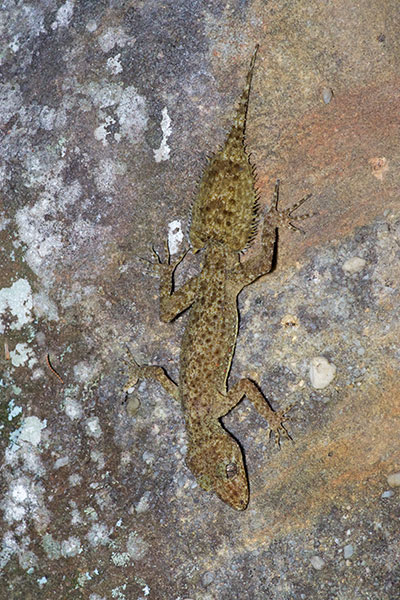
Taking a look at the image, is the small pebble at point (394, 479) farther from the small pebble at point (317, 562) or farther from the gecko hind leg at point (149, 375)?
the gecko hind leg at point (149, 375)

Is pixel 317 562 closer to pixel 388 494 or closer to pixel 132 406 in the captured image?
pixel 388 494

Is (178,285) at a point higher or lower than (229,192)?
lower

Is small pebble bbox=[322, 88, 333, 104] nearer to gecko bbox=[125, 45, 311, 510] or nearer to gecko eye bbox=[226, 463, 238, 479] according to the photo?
gecko bbox=[125, 45, 311, 510]

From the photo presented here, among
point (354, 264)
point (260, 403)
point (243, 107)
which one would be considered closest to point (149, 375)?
point (260, 403)

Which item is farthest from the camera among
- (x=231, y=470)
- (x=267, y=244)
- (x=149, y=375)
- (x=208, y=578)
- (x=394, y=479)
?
(x=149, y=375)

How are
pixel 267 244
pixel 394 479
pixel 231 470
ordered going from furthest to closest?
pixel 267 244 → pixel 231 470 → pixel 394 479

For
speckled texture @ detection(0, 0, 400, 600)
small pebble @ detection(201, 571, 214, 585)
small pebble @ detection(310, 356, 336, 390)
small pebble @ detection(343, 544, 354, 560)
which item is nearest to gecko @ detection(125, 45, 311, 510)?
speckled texture @ detection(0, 0, 400, 600)
